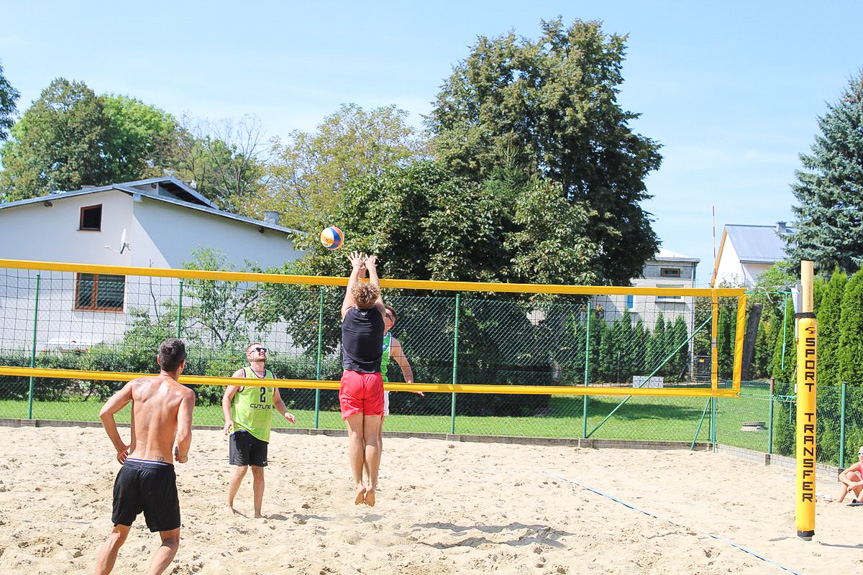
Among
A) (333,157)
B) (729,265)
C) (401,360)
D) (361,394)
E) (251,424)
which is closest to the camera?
→ (361,394)

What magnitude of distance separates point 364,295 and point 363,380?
0.69 m

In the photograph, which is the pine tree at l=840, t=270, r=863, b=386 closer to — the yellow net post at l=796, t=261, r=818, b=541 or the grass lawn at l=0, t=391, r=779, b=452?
the grass lawn at l=0, t=391, r=779, b=452

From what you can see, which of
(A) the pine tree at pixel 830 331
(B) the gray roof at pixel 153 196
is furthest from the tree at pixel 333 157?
(A) the pine tree at pixel 830 331

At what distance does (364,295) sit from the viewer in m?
6.66

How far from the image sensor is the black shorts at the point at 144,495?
194 inches

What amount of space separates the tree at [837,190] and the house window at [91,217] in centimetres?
2101

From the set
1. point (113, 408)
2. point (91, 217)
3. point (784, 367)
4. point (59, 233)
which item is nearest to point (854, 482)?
point (784, 367)

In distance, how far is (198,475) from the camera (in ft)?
29.0

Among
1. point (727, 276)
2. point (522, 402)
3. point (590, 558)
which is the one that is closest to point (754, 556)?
point (590, 558)

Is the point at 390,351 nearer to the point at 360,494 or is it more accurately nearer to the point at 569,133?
the point at 360,494

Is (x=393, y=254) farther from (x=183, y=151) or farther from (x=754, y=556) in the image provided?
(x=183, y=151)

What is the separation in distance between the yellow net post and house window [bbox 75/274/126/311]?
1029cm

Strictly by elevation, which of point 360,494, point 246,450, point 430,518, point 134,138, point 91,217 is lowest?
point 430,518

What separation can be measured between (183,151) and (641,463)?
143ft
